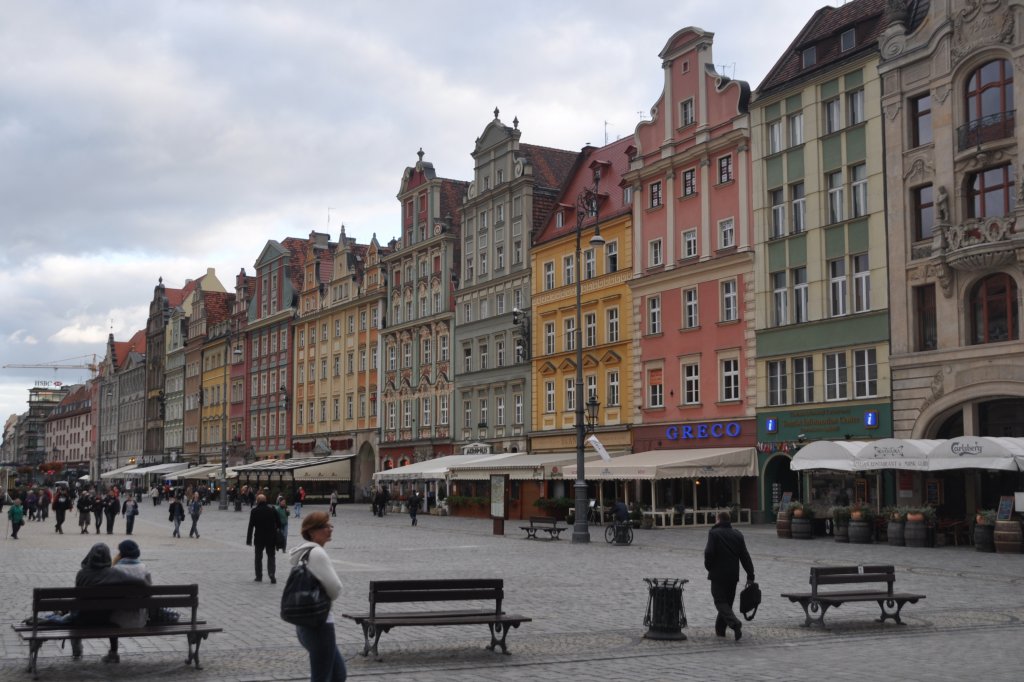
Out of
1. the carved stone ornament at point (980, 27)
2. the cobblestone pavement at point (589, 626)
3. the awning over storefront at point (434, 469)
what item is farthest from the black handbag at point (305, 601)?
the awning over storefront at point (434, 469)

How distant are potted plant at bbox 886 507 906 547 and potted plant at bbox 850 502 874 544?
3.28 feet

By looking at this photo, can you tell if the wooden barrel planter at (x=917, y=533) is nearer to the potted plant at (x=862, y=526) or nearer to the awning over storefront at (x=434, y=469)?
the potted plant at (x=862, y=526)

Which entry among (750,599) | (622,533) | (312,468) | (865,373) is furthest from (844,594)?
(312,468)

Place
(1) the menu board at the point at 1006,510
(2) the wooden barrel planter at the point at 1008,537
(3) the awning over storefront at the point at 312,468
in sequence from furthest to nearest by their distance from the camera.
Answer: (3) the awning over storefront at the point at 312,468 < (1) the menu board at the point at 1006,510 < (2) the wooden barrel planter at the point at 1008,537

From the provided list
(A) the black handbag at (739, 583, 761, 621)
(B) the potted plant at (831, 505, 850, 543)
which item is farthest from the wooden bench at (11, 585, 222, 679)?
(B) the potted plant at (831, 505, 850, 543)

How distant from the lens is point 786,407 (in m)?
42.2

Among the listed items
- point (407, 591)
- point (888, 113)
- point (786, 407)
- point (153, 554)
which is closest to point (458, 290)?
point (786, 407)

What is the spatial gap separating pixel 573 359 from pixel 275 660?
42636mm

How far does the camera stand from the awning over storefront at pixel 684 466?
136 feet

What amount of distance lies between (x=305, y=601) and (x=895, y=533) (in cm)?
2627

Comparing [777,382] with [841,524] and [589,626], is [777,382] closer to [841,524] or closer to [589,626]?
[841,524]

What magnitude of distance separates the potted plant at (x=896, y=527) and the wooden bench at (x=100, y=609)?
23.7m

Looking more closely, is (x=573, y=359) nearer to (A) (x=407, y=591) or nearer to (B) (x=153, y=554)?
(B) (x=153, y=554)

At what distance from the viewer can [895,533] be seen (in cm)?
3189
